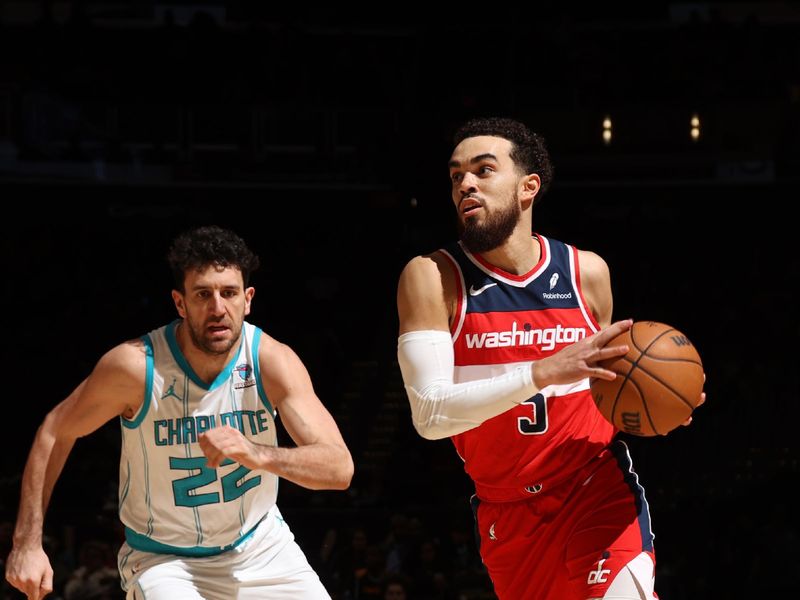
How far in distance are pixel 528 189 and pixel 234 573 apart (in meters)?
2.04

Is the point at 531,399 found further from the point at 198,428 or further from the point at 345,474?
the point at 198,428

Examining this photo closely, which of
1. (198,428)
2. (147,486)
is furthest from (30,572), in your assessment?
(198,428)

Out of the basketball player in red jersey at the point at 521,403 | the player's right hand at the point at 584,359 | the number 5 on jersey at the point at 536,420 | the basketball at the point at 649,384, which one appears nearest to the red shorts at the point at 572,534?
the basketball player in red jersey at the point at 521,403

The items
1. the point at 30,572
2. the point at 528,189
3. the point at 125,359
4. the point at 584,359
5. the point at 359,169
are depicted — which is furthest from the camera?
the point at 359,169

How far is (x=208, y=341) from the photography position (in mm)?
4723

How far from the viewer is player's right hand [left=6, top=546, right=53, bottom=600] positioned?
173 inches

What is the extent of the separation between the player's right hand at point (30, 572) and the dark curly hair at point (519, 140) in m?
2.46

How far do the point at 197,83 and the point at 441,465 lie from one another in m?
6.96

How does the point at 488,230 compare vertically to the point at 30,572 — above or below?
above

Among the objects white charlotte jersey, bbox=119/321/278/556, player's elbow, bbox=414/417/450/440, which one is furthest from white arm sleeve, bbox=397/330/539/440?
white charlotte jersey, bbox=119/321/278/556

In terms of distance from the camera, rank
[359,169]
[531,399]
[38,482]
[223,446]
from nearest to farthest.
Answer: [223,446] → [38,482] → [531,399] → [359,169]

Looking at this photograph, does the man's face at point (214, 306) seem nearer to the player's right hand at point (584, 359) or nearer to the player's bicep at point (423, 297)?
the player's bicep at point (423, 297)

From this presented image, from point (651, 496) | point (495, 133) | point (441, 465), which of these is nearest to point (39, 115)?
point (441, 465)

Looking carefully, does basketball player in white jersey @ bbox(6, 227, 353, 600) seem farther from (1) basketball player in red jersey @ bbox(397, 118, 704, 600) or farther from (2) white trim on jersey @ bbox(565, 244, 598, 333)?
(2) white trim on jersey @ bbox(565, 244, 598, 333)
